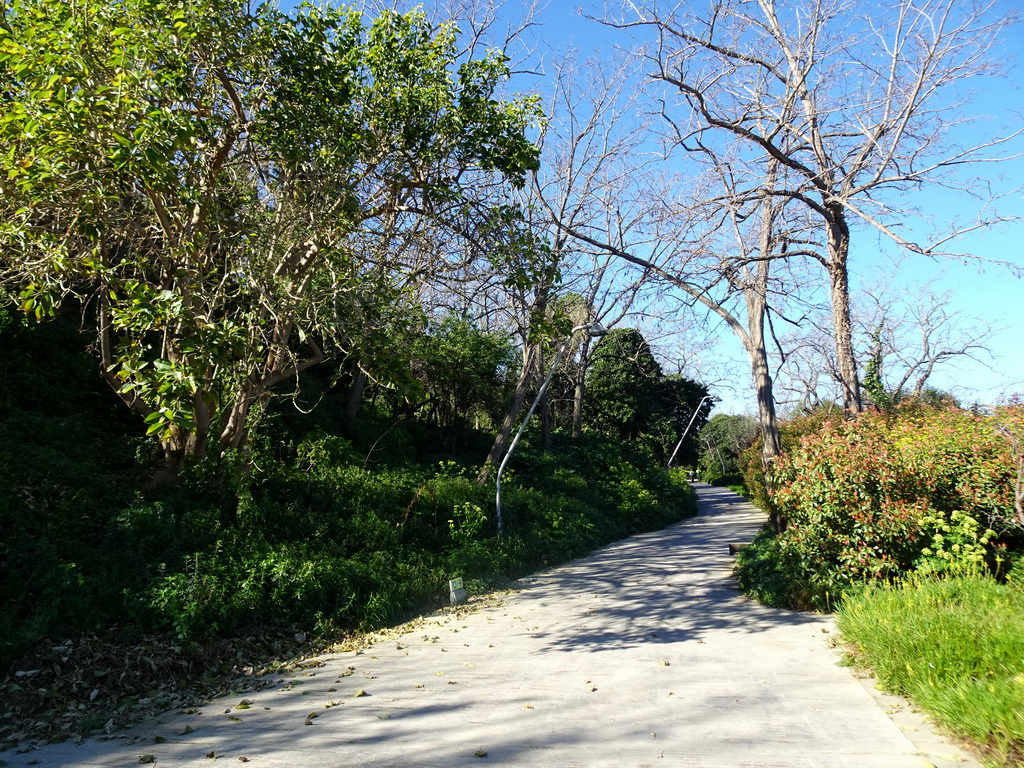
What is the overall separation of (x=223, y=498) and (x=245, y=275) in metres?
3.20

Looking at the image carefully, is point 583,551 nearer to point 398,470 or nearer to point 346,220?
point 398,470

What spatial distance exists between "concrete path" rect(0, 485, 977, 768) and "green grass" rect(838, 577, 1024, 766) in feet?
0.67

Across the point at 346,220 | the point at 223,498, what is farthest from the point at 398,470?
the point at 346,220

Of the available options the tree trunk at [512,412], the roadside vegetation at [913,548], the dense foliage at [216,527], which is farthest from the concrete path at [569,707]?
the tree trunk at [512,412]

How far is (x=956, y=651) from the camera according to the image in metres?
4.64

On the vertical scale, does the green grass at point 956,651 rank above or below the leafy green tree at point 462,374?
below

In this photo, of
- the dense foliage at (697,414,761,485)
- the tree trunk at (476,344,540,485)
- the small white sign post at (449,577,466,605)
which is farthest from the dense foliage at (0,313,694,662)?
the dense foliage at (697,414,761,485)

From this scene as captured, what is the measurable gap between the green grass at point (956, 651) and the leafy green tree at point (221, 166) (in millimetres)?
5621

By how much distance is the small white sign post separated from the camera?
932cm

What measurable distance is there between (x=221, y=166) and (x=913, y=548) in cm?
894

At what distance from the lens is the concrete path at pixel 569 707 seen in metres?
4.23

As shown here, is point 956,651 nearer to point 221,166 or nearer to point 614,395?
point 221,166

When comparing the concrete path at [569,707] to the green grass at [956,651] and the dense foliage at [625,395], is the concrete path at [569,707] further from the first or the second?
the dense foliage at [625,395]

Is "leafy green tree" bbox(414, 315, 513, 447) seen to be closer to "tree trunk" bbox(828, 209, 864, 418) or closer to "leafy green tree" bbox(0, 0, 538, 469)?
"leafy green tree" bbox(0, 0, 538, 469)
